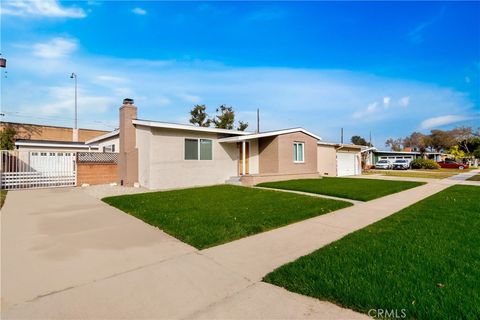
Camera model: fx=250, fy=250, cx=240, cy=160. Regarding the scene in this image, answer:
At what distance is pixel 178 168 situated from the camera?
43.9 ft

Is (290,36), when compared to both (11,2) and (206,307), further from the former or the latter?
(206,307)

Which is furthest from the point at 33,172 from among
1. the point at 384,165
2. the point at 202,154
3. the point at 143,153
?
the point at 384,165

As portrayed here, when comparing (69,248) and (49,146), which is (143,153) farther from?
(49,146)

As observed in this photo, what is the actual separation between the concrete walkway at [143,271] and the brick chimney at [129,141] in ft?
24.3

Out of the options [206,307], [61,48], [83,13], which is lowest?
[206,307]

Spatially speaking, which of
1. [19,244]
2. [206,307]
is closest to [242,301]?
[206,307]

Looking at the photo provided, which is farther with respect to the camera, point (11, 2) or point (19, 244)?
point (11, 2)

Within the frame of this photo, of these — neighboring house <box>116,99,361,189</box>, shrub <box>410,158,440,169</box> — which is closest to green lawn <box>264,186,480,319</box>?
neighboring house <box>116,99,361,189</box>

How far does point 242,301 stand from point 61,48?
11378 mm

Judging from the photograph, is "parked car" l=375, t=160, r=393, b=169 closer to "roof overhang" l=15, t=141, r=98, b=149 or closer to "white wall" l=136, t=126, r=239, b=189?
"white wall" l=136, t=126, r=239, b=189

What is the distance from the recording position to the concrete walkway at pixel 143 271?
2.67 metres

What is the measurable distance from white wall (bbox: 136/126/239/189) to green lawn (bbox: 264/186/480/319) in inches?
391

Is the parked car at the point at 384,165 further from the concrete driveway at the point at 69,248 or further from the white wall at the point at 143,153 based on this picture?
the concrete driveway at the point at 69,248

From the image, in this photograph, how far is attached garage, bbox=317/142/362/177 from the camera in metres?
22.5
